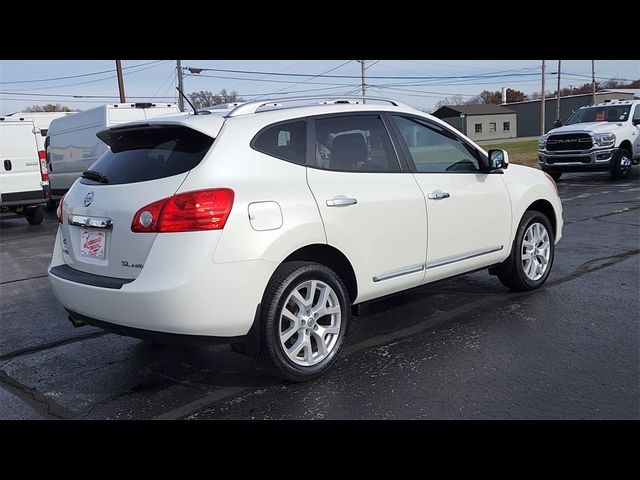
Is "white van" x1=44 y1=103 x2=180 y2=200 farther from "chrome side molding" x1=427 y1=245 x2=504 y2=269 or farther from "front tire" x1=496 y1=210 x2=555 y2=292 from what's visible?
"chrome side molding" x1=427 y1=245 x2=504 y2=269

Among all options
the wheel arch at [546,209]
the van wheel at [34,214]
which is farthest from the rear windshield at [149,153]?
the van wheel at [34,214]

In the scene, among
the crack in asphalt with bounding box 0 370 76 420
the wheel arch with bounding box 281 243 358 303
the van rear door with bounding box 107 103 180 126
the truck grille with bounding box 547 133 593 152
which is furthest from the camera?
the truck grille with bounding box 547 133 593 152

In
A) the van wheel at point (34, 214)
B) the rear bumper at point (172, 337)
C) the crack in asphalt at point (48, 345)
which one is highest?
the rear bumper at point (172, 337)

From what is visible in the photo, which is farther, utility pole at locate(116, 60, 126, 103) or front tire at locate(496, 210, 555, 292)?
utility pole at locate(116, 60, 126, 103)

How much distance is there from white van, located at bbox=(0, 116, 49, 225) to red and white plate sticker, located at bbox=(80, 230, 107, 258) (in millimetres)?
10710

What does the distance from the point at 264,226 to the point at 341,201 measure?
0.66 meters

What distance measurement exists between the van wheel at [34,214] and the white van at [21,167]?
38 centimetres

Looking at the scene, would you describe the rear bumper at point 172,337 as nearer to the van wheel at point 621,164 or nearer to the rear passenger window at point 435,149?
the rear passenger window at point 435,149

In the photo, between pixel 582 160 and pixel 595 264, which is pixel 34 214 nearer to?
pixel 595 264

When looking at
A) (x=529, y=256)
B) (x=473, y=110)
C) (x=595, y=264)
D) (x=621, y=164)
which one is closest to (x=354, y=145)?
(x=529, y=256)

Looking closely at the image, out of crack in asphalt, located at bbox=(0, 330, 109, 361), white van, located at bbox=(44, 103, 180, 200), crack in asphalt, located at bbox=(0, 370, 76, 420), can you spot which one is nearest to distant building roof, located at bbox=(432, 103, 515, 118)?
white van, located at bbox=(44, 103, 180, 200)

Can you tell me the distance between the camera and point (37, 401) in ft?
12.5

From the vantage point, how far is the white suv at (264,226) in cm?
343

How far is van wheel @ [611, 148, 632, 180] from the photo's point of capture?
15.9 meters
